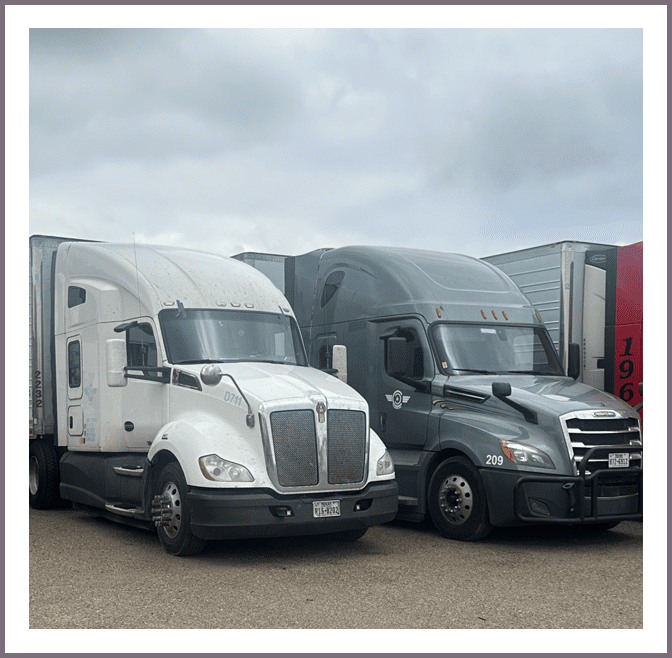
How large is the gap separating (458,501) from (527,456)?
1011 mm

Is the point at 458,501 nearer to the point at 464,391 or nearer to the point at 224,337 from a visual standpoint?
the point at 464,391

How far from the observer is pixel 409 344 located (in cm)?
1110

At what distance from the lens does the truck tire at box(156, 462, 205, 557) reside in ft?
27.9

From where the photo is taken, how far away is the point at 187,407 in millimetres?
9195

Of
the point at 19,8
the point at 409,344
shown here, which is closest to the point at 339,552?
the point at 409,344

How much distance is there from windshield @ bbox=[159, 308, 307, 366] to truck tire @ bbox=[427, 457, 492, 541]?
6.82 ft

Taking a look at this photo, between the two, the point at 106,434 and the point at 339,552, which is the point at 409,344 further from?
the point at 106,434

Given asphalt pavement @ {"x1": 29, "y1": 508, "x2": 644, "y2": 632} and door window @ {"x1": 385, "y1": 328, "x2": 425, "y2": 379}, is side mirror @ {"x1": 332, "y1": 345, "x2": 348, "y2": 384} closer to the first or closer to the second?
door window @ {"x1": 385, "y1": 328, "x2": 425, "y2": 379}

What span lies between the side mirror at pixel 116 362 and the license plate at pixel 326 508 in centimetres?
256

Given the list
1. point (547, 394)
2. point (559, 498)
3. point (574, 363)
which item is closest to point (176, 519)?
point (559, 498)

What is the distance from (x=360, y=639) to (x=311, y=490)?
3820 millimetres

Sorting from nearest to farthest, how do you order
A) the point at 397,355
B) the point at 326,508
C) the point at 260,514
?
the point at 260,514
the point at 326,508
the point at 397,355

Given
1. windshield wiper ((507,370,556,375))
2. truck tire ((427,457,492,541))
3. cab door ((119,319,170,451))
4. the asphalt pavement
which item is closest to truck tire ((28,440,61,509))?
the asphalt pavement

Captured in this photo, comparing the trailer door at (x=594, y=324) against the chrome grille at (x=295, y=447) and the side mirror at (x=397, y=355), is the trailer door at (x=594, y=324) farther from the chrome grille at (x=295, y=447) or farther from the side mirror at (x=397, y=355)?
the chrome grille at (x=295, y=447)
